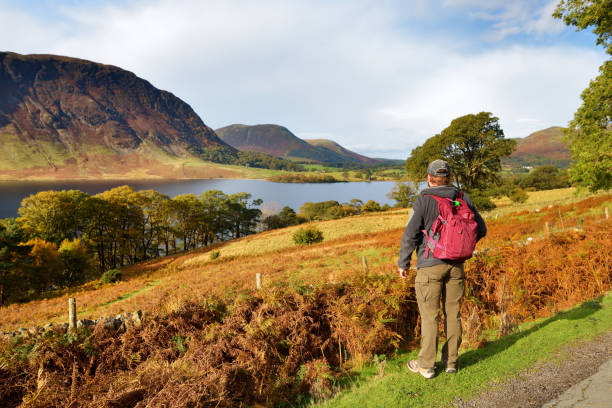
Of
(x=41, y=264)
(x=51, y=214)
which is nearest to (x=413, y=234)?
(x=41, y=264)

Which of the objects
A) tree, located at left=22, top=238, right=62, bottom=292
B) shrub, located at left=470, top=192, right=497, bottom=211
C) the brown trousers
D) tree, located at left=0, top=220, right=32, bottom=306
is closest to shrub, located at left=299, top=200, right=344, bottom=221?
shrub, located at left=470, top=192, right=497, bottom=211

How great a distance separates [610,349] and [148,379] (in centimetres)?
589

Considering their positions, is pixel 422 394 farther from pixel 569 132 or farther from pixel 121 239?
pixel 121 239

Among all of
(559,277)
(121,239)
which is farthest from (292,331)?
(121,239)

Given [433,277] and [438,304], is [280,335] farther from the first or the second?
[433,277]

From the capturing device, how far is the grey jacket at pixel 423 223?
3473 millimetres

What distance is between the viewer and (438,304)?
3.52 meters

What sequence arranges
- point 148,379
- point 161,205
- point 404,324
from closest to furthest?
point 148,379 → point 404,324 → point 161,205

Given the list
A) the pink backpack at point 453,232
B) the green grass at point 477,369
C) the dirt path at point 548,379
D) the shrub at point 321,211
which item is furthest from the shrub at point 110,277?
the shrub at point 321,211

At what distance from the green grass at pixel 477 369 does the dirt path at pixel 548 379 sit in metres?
0.10

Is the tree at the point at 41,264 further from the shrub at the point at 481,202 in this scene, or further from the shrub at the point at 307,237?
the shrub at the point at 481,202

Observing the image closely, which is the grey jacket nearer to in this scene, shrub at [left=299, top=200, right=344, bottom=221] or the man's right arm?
the man's right arm

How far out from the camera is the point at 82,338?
453 centimetres

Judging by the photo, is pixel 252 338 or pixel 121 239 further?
pixel 121 239
